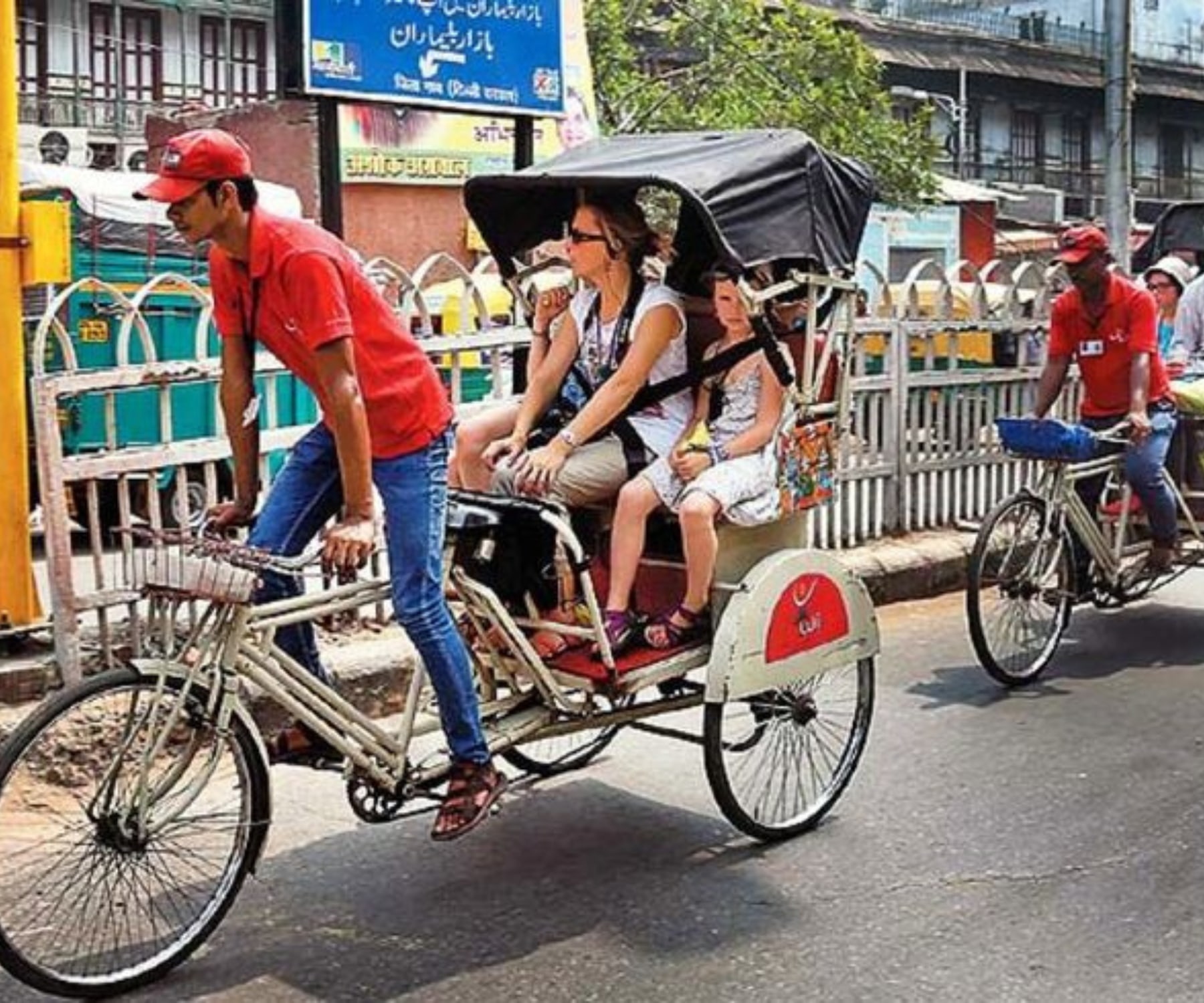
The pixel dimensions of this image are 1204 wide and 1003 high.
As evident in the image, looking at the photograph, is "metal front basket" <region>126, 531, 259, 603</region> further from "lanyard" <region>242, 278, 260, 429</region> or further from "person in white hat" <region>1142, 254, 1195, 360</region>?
"person in white hat" <region>1142, 254, 1195, 360</region>

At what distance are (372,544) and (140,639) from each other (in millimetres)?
2161

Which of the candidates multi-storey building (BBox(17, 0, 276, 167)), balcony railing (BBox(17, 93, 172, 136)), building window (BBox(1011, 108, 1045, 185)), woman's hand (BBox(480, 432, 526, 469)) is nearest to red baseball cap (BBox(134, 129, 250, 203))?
woman's hand (BBox(480, 432, 526, 469))

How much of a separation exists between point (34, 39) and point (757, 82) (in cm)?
1252

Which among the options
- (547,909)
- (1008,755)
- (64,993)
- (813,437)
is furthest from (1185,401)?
(64,993)

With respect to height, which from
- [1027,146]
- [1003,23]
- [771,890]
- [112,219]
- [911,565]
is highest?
[1003,23]

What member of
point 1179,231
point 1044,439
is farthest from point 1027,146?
point 1044,439

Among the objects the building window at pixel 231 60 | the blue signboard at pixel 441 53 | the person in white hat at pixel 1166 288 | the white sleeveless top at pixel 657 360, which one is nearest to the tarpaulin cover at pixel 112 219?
the blue signboard at pixel 441 53

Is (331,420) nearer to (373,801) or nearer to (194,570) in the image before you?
(194,570)

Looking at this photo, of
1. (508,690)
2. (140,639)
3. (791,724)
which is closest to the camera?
(508,690)

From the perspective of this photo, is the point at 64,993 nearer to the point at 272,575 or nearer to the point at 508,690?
the point at 272,575

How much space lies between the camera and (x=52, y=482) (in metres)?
5.70

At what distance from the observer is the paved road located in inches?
163

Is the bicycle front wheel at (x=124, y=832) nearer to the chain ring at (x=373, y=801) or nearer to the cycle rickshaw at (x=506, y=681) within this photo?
the cycle rickshaw at (x=506, y=681)

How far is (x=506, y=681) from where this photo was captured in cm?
492
